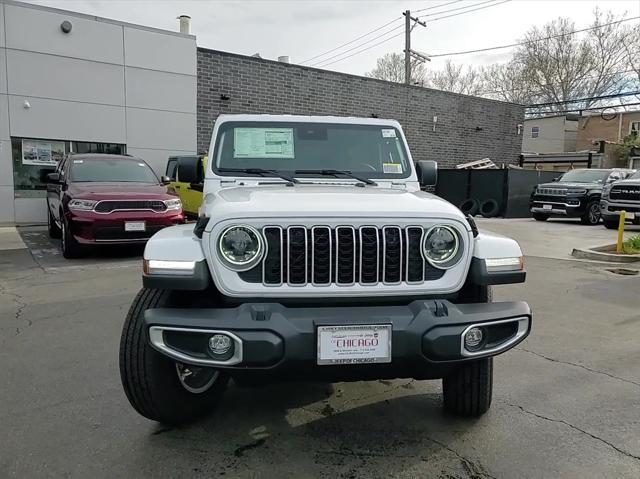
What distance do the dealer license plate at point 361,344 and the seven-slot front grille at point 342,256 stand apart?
0.83ft

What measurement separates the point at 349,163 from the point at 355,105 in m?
14.6

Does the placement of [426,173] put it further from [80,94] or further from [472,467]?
[80,94]

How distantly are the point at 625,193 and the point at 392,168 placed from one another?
471 inches

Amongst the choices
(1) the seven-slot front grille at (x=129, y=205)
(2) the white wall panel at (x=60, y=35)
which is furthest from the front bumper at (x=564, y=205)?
(2) the white wall panel at (x=60, y=35)

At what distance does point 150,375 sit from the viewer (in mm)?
A: 2639

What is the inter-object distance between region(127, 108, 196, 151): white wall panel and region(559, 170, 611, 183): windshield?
1196 centimetres

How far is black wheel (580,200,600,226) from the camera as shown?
15.9m

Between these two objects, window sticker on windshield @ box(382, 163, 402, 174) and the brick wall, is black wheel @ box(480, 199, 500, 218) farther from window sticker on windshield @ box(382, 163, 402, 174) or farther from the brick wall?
window sticker on windshield @ box(382, 163, 402, 174)

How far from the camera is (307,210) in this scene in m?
2.49

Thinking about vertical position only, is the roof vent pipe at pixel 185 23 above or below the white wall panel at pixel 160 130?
above

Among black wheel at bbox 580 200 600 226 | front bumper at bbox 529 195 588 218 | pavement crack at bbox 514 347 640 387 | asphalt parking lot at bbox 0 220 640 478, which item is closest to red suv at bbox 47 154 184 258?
asphalt parking lot at bbox 0 220 640 478

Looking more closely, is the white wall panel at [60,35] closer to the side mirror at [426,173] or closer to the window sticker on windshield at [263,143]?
the window sticker on windshield at [263,143]

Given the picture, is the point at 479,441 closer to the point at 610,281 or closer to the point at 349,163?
the point at 349,163

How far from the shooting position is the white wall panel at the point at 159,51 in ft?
45.1
